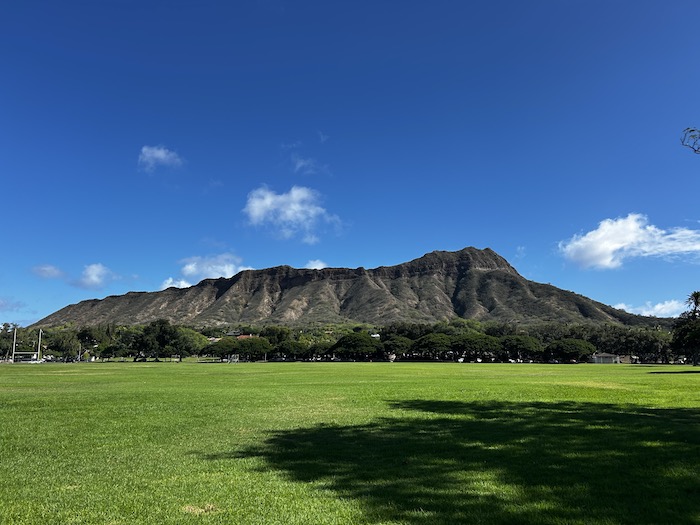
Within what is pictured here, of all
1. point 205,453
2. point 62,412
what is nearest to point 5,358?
point 62,412

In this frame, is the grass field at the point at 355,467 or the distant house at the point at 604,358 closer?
the grass field at the point at 355,467

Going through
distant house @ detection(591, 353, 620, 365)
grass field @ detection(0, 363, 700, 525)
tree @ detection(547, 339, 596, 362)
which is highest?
→ grass field @ detection(0, 363, 700, 525)

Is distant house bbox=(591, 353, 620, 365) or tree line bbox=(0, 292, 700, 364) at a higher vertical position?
tree line bbox=(0, 292, 700, 364)

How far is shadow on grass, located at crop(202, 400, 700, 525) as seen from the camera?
6871 millimetres

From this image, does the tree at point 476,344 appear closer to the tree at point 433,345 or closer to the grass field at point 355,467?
the tree at point 433,345

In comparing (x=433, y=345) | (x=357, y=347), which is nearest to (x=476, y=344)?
(x=433, y=345)

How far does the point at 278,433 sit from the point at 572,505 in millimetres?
9236

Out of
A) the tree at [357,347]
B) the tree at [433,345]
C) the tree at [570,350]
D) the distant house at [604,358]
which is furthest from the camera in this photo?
the tree at [357,347]

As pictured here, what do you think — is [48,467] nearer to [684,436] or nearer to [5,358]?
[684,436]

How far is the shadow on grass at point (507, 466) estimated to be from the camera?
687 centimetres

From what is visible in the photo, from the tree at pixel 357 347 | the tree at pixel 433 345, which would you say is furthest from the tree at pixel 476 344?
the tree at pixel 357 347

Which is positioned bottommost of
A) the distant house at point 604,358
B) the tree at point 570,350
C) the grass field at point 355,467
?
the distant house at point 604,358

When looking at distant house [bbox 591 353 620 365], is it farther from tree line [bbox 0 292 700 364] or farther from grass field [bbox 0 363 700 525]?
grass field [bbox 0 363 700 525]

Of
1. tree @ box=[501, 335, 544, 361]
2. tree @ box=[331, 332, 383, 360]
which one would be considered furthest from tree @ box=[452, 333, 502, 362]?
tree @ box=[331, 332, 383, 360]
